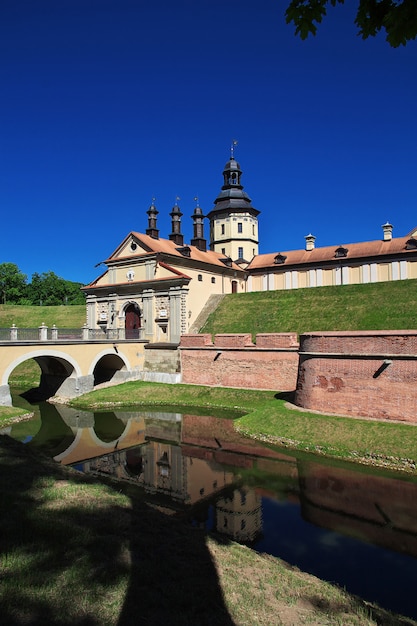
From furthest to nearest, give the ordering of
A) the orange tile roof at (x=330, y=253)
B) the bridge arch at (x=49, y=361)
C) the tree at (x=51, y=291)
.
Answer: the tree at (x=51, y=291) → the orange tile roof at (x=330, y=253) → the bridge arch at (x=49, y=361)

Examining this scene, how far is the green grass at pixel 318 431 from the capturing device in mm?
11844

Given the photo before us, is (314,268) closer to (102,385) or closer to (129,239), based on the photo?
(129,239)

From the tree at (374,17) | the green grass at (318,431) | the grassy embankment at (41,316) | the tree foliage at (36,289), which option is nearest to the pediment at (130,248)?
the grassy embankment at (41,316)

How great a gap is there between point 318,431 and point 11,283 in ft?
205

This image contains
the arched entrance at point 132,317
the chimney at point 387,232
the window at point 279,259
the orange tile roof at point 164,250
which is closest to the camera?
the orange tile roof at point 164,250

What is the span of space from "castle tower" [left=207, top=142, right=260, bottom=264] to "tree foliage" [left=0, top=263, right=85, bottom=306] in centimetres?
3431

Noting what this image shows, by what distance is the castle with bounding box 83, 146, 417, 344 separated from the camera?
91.7 ft

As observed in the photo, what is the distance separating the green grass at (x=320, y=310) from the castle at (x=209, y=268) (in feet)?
8.19

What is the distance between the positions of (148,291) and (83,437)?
13.5m

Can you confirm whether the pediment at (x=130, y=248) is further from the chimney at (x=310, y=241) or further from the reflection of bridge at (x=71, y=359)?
the chimney at (x=310, y=241)

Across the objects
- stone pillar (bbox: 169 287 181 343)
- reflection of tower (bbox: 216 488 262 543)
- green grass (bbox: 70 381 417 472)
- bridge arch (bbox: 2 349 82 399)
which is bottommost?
reflection of tower (bbox: 216 488 262 543)

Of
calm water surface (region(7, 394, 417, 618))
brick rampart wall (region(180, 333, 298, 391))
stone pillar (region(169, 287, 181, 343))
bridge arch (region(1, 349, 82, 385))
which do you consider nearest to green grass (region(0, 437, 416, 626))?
calm water surface (region(7, 394, 417, 618))

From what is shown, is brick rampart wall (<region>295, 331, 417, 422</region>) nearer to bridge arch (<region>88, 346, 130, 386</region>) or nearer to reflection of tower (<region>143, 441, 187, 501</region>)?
reflection of tower (<region>143, 441, 187, 501</region>)

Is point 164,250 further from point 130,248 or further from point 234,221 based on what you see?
point 234,221
